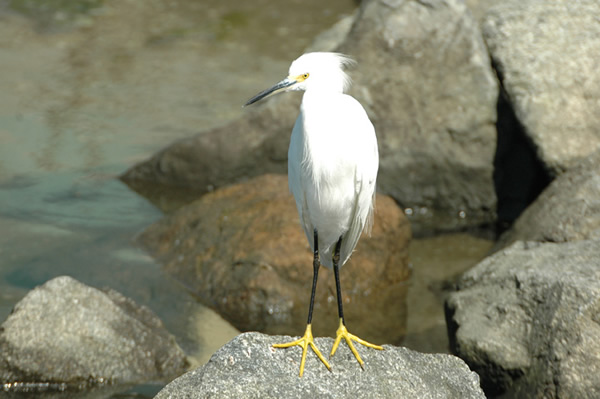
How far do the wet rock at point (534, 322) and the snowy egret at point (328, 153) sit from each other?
3.46ft

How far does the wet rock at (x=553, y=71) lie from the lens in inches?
257

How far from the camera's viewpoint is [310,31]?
39.8 ft

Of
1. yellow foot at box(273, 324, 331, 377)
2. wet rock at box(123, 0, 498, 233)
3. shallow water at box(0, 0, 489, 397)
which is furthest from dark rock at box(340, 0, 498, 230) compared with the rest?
yellow foot at box(273, 324, 331, 377)

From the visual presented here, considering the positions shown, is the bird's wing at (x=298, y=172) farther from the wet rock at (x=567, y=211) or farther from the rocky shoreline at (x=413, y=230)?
the wet rock at (x=567, y=211)

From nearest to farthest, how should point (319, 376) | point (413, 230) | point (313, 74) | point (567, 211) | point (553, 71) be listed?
point (319, 376), point (313, 74), point (567, 211), point (553, 71), point (413, 230)

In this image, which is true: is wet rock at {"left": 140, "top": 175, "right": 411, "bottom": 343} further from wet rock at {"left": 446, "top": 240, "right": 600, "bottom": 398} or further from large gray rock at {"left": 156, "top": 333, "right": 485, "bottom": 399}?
large gray rock at {"left": 156, "top": 333, "right": 485, "bottom": 399}

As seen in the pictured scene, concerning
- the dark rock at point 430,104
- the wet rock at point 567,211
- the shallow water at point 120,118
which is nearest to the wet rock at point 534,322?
the wet rock at point 567,211

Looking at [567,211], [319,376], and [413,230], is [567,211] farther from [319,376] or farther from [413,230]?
[319,376]

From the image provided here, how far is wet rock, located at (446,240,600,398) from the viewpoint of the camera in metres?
4.02

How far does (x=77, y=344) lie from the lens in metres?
4.64

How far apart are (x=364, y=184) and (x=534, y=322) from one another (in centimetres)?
131

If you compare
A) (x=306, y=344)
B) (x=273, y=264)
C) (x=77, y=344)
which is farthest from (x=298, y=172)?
(x=273, y=264)

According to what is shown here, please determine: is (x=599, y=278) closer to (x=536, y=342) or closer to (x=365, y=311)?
(x=536, y=342)

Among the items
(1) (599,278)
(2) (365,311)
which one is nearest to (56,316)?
(2) (365,311)
